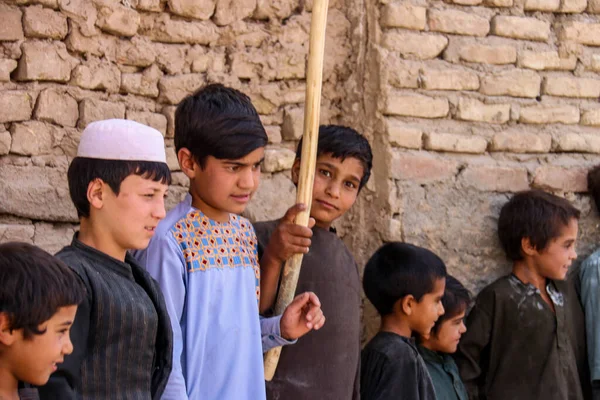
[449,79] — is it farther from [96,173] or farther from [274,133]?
[96,173]

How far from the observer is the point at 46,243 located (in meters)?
3.76

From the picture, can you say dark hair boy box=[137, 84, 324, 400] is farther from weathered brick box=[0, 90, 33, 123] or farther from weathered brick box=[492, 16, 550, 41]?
weathered brick box=[492, 16, 550, 41]

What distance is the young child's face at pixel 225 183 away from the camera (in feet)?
10.9

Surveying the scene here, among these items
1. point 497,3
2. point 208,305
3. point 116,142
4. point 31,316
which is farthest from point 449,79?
point 31,316

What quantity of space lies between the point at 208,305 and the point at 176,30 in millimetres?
1414

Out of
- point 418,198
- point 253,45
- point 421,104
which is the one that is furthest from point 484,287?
point 253,45

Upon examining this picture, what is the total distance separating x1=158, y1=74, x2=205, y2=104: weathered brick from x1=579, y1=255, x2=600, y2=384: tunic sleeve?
204cm

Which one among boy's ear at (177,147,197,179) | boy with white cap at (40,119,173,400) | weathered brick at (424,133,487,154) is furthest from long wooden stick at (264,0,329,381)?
weathered brick at (424,133,487,154)

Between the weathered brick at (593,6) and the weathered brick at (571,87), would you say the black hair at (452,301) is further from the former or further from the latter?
the weathered brick at (593,6)

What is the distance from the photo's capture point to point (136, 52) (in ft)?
13.4

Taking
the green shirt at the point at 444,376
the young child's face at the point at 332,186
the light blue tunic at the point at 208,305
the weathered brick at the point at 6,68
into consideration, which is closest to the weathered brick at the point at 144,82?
the weathered brick at the point at 6,68

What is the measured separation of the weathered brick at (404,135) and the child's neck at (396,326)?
77 cm

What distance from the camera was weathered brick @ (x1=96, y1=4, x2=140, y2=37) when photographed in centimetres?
398

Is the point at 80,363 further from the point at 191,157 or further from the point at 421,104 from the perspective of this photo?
the point at 421,104
